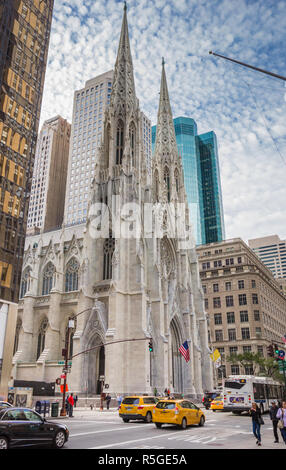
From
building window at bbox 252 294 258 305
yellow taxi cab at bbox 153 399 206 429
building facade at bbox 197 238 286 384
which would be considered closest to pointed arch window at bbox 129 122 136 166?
building facade at bbox 197 238 286 384

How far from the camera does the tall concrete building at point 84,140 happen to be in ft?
333

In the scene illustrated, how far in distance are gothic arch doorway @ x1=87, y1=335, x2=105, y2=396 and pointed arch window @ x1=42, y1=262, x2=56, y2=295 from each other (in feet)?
38.8

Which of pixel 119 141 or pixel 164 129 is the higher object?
pixel 164 129

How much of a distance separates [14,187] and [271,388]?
28621mm

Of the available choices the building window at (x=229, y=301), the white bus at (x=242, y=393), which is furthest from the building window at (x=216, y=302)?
the white bus at (x=242, y=393)

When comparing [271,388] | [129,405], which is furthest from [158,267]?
[129,405]

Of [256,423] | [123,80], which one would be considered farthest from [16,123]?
[256,423]

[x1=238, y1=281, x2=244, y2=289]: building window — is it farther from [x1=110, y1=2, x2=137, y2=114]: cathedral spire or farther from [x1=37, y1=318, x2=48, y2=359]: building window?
[x1=37, y1=318, x2=48, y2=359]: building window

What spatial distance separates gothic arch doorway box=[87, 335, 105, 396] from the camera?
Result: 41031 millimetres

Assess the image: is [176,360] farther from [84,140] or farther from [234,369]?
[84,140]

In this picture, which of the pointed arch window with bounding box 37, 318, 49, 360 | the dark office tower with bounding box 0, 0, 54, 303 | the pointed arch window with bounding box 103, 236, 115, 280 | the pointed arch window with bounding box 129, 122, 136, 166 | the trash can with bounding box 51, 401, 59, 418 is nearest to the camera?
the trash can with bounding box 51, 401, 59, 418

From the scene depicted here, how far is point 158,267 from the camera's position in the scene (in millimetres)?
46344

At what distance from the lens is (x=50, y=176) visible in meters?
112

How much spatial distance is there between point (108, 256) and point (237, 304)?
34.0 metres
